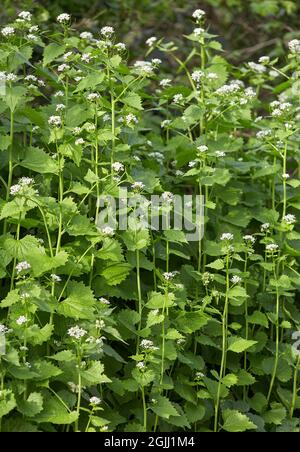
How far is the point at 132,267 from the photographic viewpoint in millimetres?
3031

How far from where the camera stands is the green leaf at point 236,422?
2.99 m

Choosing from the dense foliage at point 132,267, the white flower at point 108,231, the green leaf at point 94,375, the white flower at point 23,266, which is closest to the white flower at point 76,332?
the dense foliage at point 132,267

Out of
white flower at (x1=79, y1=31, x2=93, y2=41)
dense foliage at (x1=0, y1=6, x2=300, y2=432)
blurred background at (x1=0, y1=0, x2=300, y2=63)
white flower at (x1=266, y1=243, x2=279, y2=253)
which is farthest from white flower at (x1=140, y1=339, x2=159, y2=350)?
blurred background at (x1=0, y1=0, x2=300, y2=63)

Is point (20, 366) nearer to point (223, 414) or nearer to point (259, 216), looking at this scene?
point (223, 414)

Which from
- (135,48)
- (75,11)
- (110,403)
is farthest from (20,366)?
(135,48)

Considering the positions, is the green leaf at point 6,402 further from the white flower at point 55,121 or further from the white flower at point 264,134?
the white flower at point 264,134

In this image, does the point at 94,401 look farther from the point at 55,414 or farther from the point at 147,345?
the point at 147,345

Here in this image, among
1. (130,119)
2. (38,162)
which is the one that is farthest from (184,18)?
(38,162)

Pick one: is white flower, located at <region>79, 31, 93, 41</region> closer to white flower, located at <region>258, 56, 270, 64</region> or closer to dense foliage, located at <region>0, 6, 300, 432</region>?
dense foliage, located at <region>0, 6, 300, 432</region>

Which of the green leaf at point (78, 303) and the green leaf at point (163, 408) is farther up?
the green leaf at point (78, 303)

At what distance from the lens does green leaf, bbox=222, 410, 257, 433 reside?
118 inches

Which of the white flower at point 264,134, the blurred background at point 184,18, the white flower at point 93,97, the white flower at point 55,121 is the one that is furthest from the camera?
the blurred background at point 184,18

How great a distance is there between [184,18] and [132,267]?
4485 millimetres
